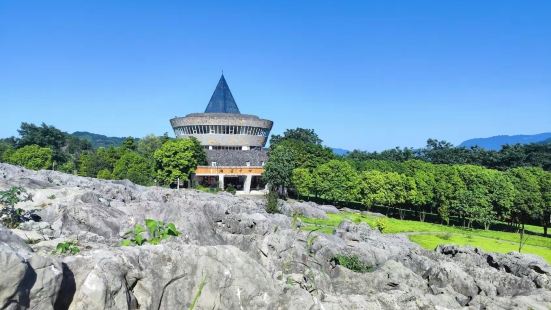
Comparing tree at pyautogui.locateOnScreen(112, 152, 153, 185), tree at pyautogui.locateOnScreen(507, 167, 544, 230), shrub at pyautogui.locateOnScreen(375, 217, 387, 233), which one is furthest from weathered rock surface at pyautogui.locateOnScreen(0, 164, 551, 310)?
tree at pyautogui.locateOnScreen(507, 167, 544, 230)

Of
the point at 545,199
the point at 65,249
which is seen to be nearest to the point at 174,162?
the point at 545,199

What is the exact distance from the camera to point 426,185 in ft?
235

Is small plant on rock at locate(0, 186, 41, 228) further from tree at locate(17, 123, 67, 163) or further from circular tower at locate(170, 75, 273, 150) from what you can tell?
tree at locate(17, 123, 67, 163)

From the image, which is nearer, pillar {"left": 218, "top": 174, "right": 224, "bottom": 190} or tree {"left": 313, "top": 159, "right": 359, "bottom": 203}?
tree {"left": 313, "top": 159, "right": 359, "bottom": 203}

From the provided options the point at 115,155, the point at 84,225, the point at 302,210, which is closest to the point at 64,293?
the point at 84,225

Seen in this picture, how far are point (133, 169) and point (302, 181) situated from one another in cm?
3117

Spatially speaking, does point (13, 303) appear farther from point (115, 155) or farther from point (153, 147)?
point (153, 147)

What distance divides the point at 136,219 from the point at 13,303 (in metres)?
19.5

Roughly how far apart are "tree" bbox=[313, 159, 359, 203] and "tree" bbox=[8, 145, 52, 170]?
5514 centimetres

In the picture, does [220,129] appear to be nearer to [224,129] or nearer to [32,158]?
[224,129]

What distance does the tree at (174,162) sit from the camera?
79.1m

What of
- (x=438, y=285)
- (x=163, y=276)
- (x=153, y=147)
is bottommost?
(x=438, y=285)

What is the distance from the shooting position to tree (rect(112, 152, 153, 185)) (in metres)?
77.9

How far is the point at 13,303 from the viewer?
39.3 feet
